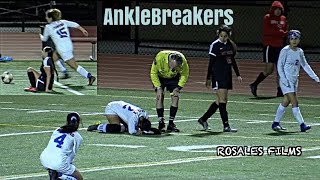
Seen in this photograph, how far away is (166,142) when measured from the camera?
65.4ft

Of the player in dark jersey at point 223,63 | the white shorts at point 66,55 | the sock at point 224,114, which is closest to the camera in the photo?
the sock at point 224,114

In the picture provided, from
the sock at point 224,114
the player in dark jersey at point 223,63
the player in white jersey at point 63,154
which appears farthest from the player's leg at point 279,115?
the player in white jersey at point 63,154

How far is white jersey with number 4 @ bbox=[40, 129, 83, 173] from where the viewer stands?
14516mm

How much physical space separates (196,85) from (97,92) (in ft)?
9.50

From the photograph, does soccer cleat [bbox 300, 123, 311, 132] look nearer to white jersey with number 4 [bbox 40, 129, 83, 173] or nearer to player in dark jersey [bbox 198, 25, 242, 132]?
player in dark jersey [bbox 198, 25, 242, 132]

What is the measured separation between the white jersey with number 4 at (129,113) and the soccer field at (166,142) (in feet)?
0.84

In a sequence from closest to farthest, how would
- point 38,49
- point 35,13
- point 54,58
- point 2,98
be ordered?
point 2,98
point 54,58
point 38,49
point 35,13

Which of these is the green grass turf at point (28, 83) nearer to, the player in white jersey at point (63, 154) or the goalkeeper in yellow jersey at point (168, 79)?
the goalkeeper in yellow jersey at point (168, 79)

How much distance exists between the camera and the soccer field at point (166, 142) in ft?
54.7

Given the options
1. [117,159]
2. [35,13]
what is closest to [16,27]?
[35,13]

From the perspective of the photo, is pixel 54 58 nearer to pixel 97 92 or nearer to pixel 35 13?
pixel 97 92

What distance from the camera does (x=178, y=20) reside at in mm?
41656

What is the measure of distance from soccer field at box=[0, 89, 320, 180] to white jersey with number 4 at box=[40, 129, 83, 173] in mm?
1407

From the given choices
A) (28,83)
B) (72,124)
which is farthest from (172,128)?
(28,83)
